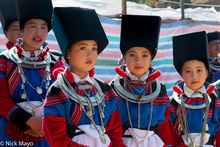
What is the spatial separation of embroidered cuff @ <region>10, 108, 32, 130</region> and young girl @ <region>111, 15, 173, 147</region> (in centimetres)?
83

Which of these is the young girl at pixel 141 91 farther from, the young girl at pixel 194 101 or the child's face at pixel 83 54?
the child's face at pixel 83 54

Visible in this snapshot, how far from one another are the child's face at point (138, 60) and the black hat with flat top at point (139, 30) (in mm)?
67

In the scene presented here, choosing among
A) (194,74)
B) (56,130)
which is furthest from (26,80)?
(194,74)

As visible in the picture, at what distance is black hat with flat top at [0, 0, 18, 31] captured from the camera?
3125mm

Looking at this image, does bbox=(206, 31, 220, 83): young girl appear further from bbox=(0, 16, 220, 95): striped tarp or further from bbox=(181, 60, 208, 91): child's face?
bbox=(181, 60, 208, 91): child's face

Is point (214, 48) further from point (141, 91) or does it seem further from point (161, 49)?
point (141, 91)

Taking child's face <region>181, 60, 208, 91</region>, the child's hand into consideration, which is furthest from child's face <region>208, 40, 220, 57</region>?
the child's hand

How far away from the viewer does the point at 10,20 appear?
313cm

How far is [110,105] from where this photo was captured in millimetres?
2455

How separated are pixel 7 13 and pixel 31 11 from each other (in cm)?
62

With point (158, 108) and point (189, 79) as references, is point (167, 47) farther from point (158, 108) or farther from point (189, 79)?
point (158, 108)

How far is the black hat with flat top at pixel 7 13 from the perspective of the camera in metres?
3.12

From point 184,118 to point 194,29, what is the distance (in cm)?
304

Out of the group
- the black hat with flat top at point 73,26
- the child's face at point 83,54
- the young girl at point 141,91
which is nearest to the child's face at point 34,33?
the black hat with flat top at point 73,26
